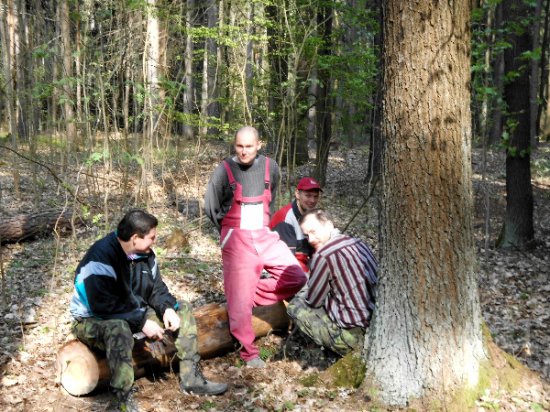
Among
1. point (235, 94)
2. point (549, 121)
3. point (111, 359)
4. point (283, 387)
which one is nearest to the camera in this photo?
point (111, 359)

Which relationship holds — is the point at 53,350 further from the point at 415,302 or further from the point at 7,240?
the point at 7,240

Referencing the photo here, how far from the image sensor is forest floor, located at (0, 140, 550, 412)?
4266 millimetres

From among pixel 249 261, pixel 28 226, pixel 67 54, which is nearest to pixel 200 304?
pixel 249 261

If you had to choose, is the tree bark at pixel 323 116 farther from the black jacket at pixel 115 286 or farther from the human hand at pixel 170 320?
the human hand at pixel 170 320

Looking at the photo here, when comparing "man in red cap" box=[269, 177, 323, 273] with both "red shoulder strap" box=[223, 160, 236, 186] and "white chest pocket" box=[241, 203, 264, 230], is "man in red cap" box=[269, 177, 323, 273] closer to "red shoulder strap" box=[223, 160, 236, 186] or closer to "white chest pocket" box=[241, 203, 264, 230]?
"white chest pocket" box=[241, 203, 264, 230]

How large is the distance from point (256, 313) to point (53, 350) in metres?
1.96

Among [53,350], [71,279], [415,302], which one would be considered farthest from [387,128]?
[71,279]

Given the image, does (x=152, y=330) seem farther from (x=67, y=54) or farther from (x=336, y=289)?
(x=67, y=54)

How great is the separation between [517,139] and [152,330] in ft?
23.7

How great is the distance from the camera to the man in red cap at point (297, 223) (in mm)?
6078

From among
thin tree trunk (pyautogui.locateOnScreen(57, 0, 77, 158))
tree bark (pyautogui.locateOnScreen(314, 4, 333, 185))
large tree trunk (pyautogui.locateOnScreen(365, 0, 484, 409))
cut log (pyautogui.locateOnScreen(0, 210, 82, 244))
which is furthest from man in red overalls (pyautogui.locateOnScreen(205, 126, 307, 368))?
tree bark (pyautogui.locateOnScreen(314, 4, 333, 185))

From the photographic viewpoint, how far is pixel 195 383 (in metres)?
4.55

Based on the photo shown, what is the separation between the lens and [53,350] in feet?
16.9

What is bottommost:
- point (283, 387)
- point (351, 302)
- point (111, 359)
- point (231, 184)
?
point (283, 387)
